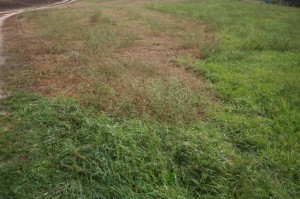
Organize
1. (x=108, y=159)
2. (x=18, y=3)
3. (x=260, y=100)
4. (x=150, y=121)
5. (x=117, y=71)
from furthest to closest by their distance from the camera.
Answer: (x=18, y=3) < (x=117, y=71) < (x=260, y=100) < (x=150, y=121) < (x=108, y=159)

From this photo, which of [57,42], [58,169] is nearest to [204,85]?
[58,169]

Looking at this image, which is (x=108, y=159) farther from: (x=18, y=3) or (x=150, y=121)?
(x=18, y=3)

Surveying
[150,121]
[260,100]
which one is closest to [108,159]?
[150,121]

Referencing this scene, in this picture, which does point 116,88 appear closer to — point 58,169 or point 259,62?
point 58,169

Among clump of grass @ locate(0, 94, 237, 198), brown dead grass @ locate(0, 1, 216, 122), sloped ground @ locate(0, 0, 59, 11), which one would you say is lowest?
clump of grass @ locate(0, 94, 237, 198)

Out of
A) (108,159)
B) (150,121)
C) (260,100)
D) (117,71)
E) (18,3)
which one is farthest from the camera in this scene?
(18,3)

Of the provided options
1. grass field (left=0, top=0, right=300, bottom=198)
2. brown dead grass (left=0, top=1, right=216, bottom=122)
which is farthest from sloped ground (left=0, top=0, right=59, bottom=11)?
grass field (left=0, top=0, right=300, bottom=198)

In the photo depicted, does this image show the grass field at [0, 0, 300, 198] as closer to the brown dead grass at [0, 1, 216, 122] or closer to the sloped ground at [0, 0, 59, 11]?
the brown dead grass at [0, 1, 216, 122]

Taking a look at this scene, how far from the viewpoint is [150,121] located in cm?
427

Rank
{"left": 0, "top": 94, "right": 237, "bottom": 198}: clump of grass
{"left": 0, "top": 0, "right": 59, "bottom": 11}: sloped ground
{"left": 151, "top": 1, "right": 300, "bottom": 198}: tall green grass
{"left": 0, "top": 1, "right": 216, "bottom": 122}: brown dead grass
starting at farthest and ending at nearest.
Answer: {"left": 0, "top": 0, "right": 59, "bottom": 11}: sloped ground
{"left": 0, "top": 1, "right": 216, "bottom": 122}: brown dead grass
{"left": 151, "top": 1, "right": 300, "bottom": 198}: tall green grass
{"left": 0, "top": 94, "right": 237, "bottom": 198}: clump of grass

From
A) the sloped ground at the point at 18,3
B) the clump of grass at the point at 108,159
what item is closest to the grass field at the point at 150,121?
the clump of grass at the point at 108,159

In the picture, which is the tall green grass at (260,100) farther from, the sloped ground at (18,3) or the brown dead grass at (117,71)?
the sloped ground at (18,3)

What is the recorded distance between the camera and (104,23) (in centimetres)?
1182

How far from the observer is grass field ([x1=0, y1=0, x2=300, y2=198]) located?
10.5 feet
